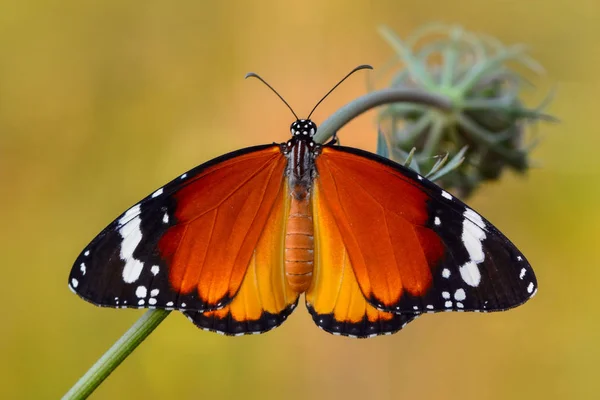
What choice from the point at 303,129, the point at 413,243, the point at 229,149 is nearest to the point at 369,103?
the point at 303,129

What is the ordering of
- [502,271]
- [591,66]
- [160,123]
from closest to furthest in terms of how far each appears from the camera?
[502,271], [591,66], [160,123]

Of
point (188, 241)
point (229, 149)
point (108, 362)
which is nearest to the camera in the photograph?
point (108, 362)

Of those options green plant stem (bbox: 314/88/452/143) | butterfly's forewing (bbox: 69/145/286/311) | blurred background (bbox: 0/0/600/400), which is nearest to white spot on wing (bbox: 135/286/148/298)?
butterfly's forewing (bbox: 69/145/286/311)

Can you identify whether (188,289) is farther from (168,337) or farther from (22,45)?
(22,45)

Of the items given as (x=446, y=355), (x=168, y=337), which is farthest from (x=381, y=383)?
(x=168, y=337)

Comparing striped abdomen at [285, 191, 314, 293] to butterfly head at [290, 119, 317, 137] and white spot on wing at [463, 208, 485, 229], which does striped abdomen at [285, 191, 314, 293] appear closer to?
butterfly head at [290, 119, 317, 137]

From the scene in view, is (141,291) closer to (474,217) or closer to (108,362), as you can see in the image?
(108,362)
